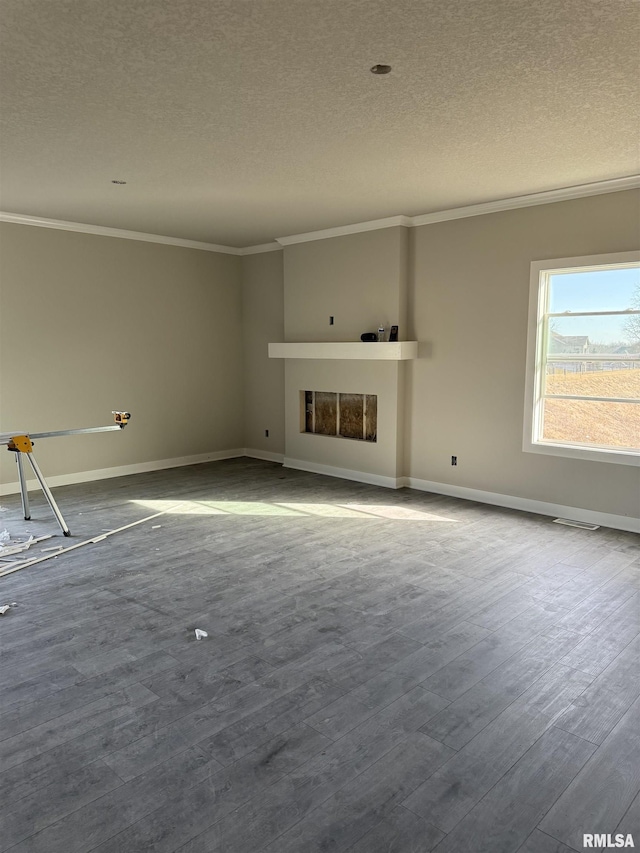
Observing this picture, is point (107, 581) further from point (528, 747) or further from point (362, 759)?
point (528, 747)

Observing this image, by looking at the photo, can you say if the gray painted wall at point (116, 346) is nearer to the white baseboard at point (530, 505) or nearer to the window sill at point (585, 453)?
the white baseboard at point (530, 505)

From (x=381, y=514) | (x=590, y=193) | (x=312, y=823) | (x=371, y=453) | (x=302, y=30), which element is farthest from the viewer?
(x=371, y=453)

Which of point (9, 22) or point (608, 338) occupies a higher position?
point (9, 22)

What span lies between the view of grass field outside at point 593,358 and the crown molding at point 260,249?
3.59 m

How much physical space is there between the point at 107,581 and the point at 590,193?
4692mm

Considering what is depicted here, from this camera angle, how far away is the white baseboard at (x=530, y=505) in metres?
4.95

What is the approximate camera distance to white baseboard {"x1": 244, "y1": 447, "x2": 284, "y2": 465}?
7956 millimetres

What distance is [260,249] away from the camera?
308 inches

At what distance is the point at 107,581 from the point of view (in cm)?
391

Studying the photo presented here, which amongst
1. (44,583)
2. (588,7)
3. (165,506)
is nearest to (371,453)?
(165,506)

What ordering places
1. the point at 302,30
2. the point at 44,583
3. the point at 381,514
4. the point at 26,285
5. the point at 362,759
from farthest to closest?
the point at 26,285 < the point at 381,514 < the point at 44,583 < the point at 302,30 < the point at 362,759

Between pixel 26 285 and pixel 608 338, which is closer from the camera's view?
pixel 608 338

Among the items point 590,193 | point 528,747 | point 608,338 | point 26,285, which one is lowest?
point 528,747

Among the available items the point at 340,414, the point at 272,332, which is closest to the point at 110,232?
the point at 272,332
